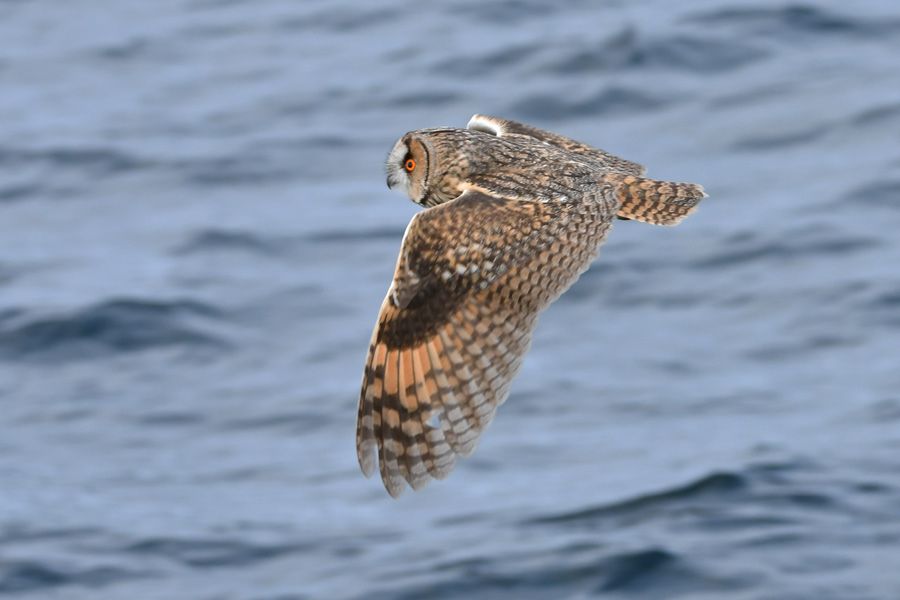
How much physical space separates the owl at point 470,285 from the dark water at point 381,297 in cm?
838

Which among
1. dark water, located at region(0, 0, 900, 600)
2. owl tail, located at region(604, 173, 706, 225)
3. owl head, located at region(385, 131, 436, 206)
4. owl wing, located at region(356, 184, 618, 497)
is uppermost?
dark water, located at region(0, 0, 900, 600)

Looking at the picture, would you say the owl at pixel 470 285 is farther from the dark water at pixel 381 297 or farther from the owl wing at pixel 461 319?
the dark water at pixel 381 297

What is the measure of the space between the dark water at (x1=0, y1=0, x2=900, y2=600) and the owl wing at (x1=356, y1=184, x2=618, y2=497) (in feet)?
27.5

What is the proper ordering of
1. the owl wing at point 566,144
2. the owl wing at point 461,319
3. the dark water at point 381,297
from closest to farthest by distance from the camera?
1. the owl wing at point 461,319
2. the owl wing at point 566,144
3. the dark water at point 381,297

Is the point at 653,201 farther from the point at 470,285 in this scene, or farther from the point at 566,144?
the point at 470,285

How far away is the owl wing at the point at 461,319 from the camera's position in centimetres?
617

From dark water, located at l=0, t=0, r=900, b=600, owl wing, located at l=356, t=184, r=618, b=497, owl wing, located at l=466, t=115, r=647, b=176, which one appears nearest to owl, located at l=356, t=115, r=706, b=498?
owl wing, located at l=356, t=184, r=618, b=497

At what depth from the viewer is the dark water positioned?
1625cm

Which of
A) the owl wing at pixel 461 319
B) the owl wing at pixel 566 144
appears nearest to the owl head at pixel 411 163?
the owl wing at pixel 461 319

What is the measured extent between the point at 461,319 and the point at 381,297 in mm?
14623

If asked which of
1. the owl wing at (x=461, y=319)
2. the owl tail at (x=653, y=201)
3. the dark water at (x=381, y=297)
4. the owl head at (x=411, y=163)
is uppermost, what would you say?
the dark water at (x=381, y=297)

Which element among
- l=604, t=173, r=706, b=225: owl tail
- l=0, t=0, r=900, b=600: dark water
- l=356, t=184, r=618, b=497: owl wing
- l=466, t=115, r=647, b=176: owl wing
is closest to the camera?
l=356, t=184, r=618, b=497: owl wing

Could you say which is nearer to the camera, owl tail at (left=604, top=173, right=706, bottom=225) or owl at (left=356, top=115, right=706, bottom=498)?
owl at (left=356, top=115, right=706, bottom=498)

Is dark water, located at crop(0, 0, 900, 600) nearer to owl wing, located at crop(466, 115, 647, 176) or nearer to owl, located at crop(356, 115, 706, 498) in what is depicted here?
owl wing, located at crop(466, 115, 647, 176)
